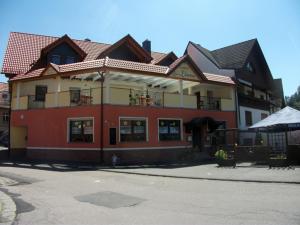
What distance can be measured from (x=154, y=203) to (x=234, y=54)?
29217 millimetres

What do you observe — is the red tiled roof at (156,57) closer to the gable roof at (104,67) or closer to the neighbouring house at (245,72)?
the neighbouring house at (245,72)

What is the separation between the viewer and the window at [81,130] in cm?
2227

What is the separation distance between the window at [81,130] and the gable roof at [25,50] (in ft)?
24.9

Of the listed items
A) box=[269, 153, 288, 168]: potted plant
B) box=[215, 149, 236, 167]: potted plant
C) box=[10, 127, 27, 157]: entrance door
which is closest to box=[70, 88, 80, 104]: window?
box=[10, 127, 27, 157]: entrance door

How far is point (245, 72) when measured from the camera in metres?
34.1

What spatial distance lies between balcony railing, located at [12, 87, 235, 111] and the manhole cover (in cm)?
1200

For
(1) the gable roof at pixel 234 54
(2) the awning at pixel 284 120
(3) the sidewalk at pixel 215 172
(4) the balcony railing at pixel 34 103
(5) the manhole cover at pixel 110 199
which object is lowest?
(5) the manhole cover at pixel 110 199

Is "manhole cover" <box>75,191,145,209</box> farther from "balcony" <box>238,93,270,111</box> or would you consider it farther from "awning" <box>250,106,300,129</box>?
"balcony" <box>238,93,270,111</box>

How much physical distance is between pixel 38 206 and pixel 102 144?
12.7m

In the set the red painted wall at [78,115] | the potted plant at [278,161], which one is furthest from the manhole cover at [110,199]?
the red painted wall at [78,115]

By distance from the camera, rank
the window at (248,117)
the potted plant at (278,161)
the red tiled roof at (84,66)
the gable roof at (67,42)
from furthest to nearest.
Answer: the window at (248,117) → the gable roof at (67,42) → the red tiled roof at (84,66) → the potted plant at (278,161)

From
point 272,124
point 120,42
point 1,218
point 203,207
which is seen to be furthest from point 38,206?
point 120,42

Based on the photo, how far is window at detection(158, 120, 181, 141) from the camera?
79.6 feet

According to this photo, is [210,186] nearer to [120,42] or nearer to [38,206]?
[38,206]
